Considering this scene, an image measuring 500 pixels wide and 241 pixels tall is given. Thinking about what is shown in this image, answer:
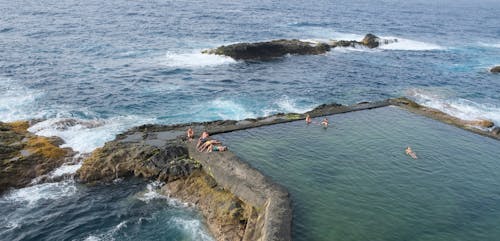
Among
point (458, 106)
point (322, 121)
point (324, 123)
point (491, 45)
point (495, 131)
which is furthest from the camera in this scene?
point (491, 45)

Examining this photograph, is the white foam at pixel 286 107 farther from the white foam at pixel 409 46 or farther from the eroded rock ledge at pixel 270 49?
the white foam at pixel 409 46

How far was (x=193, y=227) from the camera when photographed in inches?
848

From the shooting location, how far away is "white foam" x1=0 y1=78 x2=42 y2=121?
36.8 metres

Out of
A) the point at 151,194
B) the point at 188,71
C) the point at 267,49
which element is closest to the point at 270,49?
the point at 267,49

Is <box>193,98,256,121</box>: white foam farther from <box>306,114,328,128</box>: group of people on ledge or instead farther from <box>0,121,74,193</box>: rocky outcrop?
<box>0,121,74,193</box>: rocky outcrop

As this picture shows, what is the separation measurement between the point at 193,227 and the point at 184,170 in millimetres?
5368

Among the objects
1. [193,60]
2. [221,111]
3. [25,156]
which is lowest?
[221,111]

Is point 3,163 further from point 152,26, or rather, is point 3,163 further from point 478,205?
point 152,26

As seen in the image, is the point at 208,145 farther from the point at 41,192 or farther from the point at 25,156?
the point at 25,156

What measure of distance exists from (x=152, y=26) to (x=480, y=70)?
6570 centimetres

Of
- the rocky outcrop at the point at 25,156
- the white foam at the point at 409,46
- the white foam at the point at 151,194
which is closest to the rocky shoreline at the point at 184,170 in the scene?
the rocky outcrop at the point at 25,156

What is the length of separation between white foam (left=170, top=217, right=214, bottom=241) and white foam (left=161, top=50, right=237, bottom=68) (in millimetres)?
38059

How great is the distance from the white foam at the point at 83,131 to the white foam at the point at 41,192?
14.2ft

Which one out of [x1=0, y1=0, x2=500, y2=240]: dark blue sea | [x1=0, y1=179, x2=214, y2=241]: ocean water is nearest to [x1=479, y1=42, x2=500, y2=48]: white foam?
[x1=0, y1=0, x2=500, y2=240]: dark blue sea
